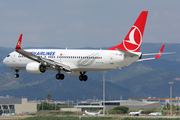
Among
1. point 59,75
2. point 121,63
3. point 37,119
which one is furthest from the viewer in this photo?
point 37,119

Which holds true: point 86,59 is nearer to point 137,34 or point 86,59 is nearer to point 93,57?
point 93,57

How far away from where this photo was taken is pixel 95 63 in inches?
2788

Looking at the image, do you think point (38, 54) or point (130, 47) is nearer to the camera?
point (130, 47)

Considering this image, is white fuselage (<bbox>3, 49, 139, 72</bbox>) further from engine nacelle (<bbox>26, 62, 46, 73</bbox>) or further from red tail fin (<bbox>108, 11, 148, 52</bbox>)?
engine nacelle (<bbox>26, 62, 46, 73</bbox>)

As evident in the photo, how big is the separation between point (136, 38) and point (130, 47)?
1.90 meters

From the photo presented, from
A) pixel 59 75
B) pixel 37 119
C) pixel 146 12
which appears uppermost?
pixel 146 12

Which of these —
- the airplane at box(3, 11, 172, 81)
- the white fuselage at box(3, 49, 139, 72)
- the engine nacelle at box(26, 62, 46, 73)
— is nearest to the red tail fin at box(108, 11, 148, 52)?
the airplane at box(3, 11, 172, 81)

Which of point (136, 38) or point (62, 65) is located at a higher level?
point (136, 38)

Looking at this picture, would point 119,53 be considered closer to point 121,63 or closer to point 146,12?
point 121,63

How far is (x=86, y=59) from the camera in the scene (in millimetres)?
71438

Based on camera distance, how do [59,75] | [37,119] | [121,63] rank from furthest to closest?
[37,119] → [59,75] → [121,63]

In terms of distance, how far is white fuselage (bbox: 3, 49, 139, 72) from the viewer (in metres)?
69.4

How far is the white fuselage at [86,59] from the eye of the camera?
6938 centimetres

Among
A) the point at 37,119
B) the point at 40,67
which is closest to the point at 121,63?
the point at 40,67
